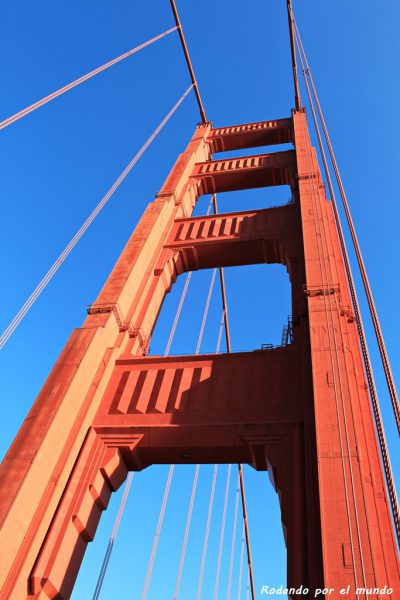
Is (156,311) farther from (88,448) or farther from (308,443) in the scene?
(308,443)

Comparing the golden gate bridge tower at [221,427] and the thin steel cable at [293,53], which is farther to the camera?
the thin steel cable at [293,53]

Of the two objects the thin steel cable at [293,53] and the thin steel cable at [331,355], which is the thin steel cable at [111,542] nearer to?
the thin steel cable at [331,355]

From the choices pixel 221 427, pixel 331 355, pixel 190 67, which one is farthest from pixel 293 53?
pixel 221 427

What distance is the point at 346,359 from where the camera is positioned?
8.20m

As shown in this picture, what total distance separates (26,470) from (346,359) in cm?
568

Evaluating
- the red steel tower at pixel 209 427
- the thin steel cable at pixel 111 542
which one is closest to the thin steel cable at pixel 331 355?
the red steel tower at pixel 209 427

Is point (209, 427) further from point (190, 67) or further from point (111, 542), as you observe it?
point (190, 67)

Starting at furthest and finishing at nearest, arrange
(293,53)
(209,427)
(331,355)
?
(293,53)
(209,427)
(331,355)

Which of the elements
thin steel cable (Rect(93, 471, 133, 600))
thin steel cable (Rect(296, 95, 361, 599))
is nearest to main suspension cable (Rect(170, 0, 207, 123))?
thin steel cable (Rect(296, 95, 361, 599))

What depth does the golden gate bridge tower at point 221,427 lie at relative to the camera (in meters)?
6.27

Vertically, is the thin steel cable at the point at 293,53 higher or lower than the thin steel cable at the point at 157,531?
higher

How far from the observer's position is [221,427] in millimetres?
8508

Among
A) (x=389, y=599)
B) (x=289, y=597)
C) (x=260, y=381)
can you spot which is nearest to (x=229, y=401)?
(x=260, y=381)

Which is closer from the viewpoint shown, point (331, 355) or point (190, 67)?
point (331, 355)
